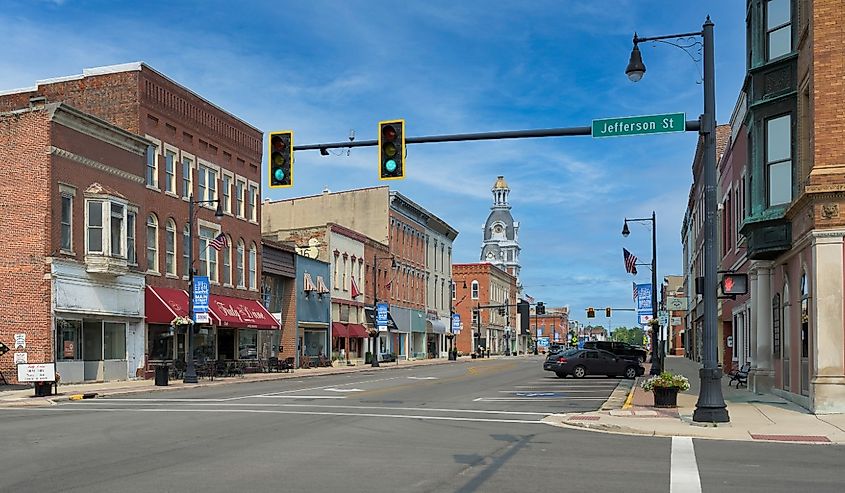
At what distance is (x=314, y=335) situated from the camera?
2434 inches

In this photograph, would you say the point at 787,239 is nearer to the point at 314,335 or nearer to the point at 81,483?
the point at 81,483

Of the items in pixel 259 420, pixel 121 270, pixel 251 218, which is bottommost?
pixel 259 420

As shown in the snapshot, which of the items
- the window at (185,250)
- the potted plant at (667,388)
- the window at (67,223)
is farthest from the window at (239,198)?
the potted plant at (667,388)

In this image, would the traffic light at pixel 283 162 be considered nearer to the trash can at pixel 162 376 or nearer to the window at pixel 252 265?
the trash can at pixel 162 376

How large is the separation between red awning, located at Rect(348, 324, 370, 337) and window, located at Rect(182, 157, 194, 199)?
926 inches

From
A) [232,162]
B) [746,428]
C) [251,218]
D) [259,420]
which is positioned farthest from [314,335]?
[746,428]

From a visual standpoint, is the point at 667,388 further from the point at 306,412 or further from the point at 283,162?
the point at 283,162

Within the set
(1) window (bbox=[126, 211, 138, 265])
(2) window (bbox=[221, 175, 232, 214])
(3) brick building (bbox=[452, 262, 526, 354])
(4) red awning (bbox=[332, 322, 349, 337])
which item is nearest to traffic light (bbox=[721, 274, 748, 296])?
(1) window (bbox=[126, 211, 138, 265])

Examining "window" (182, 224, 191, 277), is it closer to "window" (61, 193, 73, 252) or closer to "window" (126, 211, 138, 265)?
"window" (126, 211, 138, 265)

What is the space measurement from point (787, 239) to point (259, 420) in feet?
46.3

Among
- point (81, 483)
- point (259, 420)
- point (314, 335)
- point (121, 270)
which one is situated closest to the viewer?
point (81, 483)

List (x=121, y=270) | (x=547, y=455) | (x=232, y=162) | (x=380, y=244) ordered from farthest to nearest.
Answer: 1. (x=380, y=244)
2. (x=232, y=162)
3. (x=121, y=270)
4. (x=547, y=455)

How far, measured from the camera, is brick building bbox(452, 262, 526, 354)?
4653 inches

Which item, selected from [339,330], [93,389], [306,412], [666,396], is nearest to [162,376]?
[93,389]
